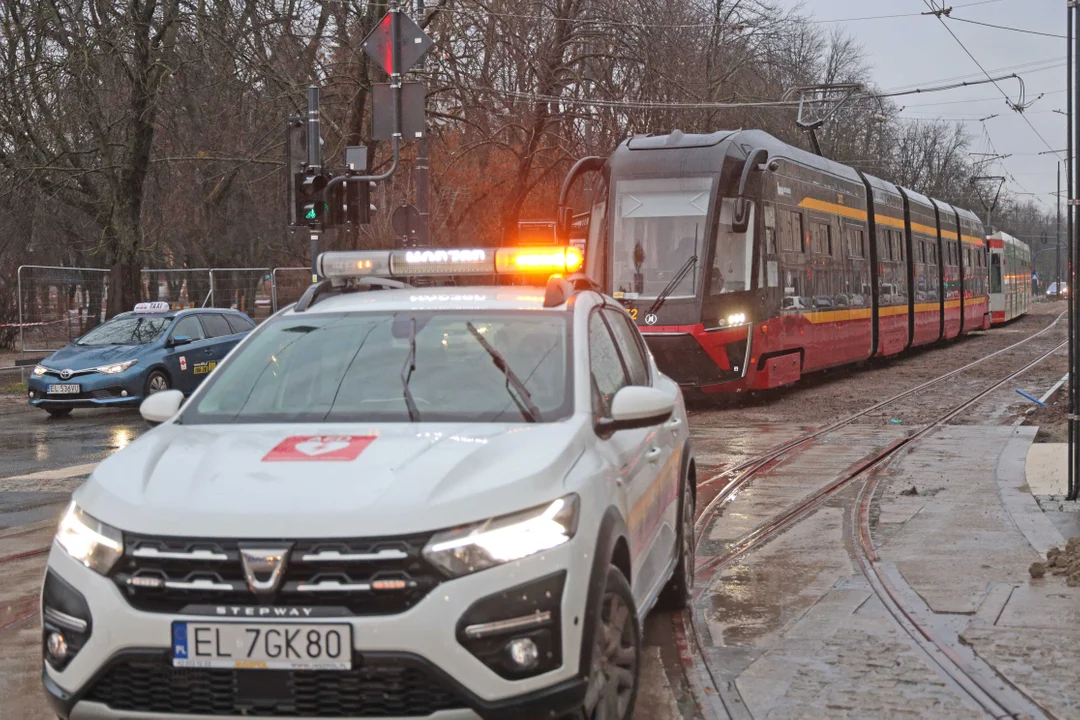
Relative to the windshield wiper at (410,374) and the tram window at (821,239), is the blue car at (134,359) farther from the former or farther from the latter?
the windshield wiper at (410,374)

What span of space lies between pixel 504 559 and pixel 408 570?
0.26m

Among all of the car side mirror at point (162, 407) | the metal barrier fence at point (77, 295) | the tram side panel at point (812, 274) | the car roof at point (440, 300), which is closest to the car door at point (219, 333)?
the metal barrier fence at point (77, 295)

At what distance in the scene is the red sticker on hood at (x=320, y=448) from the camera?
4145mm

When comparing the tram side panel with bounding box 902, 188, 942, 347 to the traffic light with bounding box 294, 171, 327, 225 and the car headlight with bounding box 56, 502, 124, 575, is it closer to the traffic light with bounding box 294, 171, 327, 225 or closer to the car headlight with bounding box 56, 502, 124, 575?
the traffic light with bounding box 294, 171, 327, 225

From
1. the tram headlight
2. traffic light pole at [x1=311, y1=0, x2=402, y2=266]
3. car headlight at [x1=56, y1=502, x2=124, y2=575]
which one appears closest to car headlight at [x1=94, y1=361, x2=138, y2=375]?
traffic light pole at [x1=311, y1=0, x2=402, y2=266]

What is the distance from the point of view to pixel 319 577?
3664 mm

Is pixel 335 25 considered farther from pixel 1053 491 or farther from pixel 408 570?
pixel 408 570

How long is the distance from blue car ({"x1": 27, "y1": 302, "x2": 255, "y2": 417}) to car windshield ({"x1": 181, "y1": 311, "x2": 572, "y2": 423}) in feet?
45.6

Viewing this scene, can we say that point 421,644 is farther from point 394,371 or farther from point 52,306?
point 52,306

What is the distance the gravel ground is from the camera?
16.9 metres

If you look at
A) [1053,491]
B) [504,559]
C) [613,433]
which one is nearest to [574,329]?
[613,433]

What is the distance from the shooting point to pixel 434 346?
5.12m

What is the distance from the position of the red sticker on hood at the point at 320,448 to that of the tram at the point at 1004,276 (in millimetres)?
41885

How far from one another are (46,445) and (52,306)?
12961 mm
